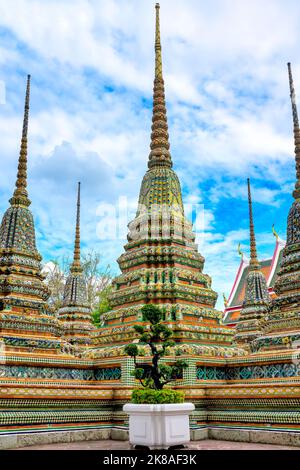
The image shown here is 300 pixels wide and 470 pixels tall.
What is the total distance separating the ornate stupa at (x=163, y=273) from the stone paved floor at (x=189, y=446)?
2508 millimetres

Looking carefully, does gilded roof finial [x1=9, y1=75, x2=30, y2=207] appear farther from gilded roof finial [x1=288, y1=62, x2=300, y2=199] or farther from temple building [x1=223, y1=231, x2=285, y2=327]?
temple building [x1=223, y1=231, x2=285, y2=327]

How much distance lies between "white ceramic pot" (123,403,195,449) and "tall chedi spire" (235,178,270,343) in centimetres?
1188

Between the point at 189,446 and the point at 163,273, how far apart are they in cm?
515

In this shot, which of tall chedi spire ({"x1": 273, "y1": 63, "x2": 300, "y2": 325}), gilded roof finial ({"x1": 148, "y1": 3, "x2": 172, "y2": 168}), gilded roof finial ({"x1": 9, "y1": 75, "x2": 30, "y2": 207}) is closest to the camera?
tall chedi spire ({"x1": 273, "y1": 63, "x2": 300, "y2": 325})

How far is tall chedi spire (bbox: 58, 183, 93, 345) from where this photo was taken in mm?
19656

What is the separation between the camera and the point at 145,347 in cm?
1121

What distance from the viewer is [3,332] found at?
11594 millimetres

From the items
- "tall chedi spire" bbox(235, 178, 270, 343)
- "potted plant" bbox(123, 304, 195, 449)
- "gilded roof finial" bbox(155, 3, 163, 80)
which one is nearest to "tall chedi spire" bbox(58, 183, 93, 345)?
"tall chedi spire" bbox(235, 178, 270, 343)

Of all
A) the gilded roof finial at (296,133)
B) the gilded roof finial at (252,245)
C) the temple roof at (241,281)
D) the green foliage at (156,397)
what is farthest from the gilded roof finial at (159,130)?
the temple roof at (241,281)

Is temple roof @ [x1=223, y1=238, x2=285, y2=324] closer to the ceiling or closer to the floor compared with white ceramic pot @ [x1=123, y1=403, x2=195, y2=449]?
closer to the ceiling

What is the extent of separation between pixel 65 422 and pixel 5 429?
4.41ft
